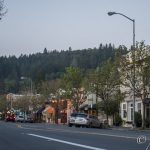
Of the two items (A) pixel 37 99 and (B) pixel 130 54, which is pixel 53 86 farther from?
(B) pixel 130 54

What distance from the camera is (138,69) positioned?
5166 centimetres

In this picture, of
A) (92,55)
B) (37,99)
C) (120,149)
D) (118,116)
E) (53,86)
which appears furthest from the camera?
(92,55)

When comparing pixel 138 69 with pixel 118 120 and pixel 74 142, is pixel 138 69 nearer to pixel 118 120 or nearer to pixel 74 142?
pixel 118 120

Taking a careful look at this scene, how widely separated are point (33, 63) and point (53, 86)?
105629 millimetres

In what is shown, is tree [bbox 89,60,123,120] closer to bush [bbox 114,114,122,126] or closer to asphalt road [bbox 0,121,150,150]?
bush [bbox 114,114,122,126]

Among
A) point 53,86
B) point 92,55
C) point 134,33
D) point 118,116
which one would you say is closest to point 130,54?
point 134,33

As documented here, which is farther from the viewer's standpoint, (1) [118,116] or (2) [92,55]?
(2) [92,55]

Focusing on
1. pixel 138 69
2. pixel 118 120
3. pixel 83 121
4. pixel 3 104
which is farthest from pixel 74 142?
pixel 3 104

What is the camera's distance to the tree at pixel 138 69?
50594mm

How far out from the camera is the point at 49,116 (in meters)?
110

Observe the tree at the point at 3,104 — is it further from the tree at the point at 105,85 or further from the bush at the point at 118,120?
the tree at the point at 105,85

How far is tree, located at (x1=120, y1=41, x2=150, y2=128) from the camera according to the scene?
5059cm

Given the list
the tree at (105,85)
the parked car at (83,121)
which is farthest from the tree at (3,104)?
the parked car at (83,121)

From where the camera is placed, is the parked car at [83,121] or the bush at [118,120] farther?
the bush at [118,120]
